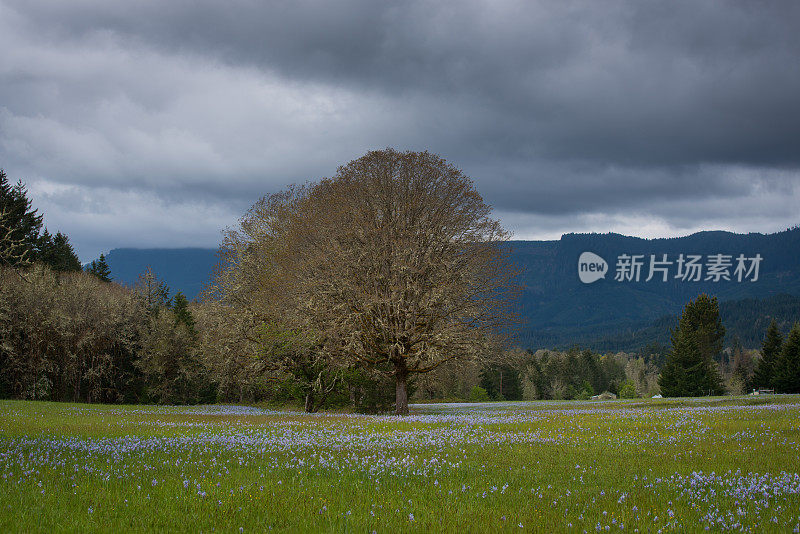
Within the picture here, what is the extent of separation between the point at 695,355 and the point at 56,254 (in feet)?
292

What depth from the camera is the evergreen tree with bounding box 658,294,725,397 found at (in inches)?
3034

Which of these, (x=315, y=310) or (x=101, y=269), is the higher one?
(x=101, y=269)

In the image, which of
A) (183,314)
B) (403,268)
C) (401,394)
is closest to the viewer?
(403,268)

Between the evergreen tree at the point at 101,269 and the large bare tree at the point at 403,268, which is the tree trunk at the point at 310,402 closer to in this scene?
the large bare tree at the point at 403,268

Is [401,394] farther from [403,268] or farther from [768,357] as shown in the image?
[768,357]

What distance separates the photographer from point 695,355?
77.2m

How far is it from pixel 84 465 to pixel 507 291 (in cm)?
2477

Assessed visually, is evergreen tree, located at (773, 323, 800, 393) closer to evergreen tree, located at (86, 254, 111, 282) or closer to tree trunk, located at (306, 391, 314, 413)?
tree trunk, located at (306, 391, 314, 413)

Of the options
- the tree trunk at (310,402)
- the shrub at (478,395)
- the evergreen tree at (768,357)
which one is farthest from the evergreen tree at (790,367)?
the tree trunk at (310,402)

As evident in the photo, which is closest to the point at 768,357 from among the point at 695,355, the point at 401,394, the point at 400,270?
the point at 695,355

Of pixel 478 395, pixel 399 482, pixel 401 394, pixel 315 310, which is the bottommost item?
pixel 478 395

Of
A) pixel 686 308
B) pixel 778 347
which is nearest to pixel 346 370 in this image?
pixel 686 308

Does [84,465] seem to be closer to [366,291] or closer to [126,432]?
[126,432]

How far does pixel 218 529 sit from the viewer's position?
7.28 metres
